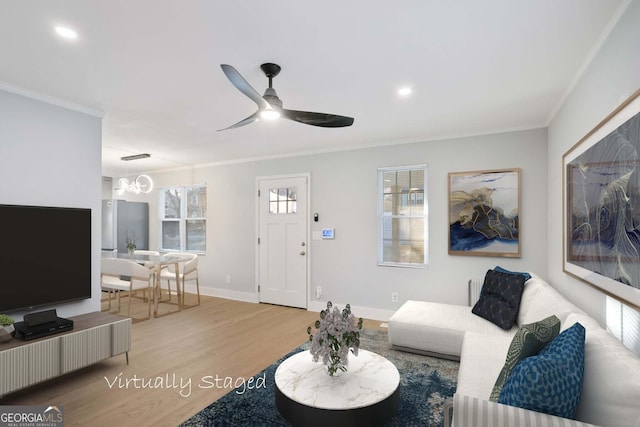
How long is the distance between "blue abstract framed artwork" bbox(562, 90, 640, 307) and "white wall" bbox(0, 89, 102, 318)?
4.06 metres

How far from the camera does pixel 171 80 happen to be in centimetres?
261

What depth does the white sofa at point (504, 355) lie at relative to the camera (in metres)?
1.19

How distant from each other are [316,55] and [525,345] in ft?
6.74

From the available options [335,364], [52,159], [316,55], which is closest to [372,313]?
[335,364]

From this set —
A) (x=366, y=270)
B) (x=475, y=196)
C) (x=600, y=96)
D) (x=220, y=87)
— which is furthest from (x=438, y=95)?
(x=366, y=270)

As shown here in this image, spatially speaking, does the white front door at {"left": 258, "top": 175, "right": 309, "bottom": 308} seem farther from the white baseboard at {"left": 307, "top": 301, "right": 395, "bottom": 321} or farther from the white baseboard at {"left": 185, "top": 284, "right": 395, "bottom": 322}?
the white baseboard at {"left": 307, "top": 301, "right": 395, "bottom": 321}

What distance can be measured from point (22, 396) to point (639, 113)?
4.18 m

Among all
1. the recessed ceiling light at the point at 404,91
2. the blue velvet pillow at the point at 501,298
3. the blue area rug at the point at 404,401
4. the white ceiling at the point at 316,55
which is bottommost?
the blue area rug at the point at 404,401

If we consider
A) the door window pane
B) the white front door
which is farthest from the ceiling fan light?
the door window pane

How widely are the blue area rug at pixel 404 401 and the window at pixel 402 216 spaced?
1523mm

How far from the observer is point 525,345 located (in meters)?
1.57

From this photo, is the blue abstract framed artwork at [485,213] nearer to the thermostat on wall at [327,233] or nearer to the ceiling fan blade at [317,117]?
the thermostat on wall at [327,233]

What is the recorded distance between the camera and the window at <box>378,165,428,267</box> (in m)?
4.32

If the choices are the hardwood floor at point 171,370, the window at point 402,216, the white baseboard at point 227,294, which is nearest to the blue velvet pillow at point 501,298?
the window at point 402,216
